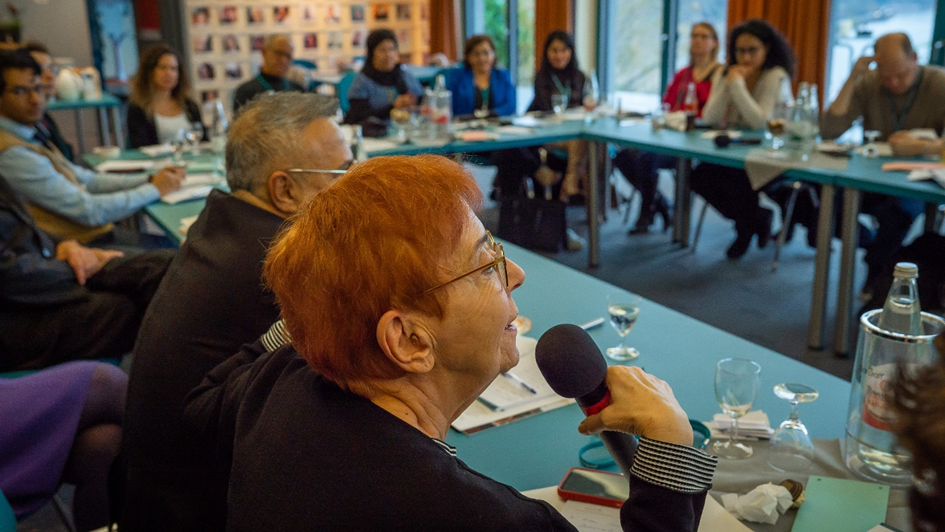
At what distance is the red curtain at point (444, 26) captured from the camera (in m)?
9.69

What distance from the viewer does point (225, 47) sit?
9.09m

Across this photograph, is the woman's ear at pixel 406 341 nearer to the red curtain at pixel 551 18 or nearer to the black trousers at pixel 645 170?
the black trousers at pixel 645 170

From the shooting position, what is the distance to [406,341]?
95cm

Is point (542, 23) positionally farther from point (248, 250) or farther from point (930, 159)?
point (248, 250)

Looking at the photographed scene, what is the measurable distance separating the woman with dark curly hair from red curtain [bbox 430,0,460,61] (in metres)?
5.41

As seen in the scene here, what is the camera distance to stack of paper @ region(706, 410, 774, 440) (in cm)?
135

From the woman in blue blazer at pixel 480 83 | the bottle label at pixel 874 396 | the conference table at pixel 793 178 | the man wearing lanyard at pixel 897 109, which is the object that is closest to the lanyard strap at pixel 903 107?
the man wearing lanyard at pixel 897 109

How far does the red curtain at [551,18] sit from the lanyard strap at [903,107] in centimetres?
413

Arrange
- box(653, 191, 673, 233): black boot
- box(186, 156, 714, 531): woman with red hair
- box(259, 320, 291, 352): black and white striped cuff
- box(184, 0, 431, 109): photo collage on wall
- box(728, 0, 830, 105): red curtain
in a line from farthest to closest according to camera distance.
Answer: box(184, 0, 431, 109): photo collage on wall → box(728, 0, 830, 105): red curtain → box(653, 191, 673, 233): black boot → box(259, 320, 291, 352): black and white striped cuff → box(186, 156, 714, 531): woman with red hair

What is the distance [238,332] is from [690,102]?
3.65m

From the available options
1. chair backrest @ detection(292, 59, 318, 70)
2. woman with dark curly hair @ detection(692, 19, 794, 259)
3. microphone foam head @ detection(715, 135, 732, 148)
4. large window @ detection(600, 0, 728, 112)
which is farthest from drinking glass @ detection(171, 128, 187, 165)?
chair backrest @ detection(292, 59, 318, 70)

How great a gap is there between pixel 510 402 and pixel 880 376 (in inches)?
24.4

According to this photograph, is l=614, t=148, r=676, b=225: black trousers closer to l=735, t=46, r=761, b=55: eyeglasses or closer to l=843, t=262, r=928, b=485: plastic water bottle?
l=735, t=46, r=761, b=55: eyeglasses

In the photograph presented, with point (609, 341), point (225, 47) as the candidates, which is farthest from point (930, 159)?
point (225, 47)
